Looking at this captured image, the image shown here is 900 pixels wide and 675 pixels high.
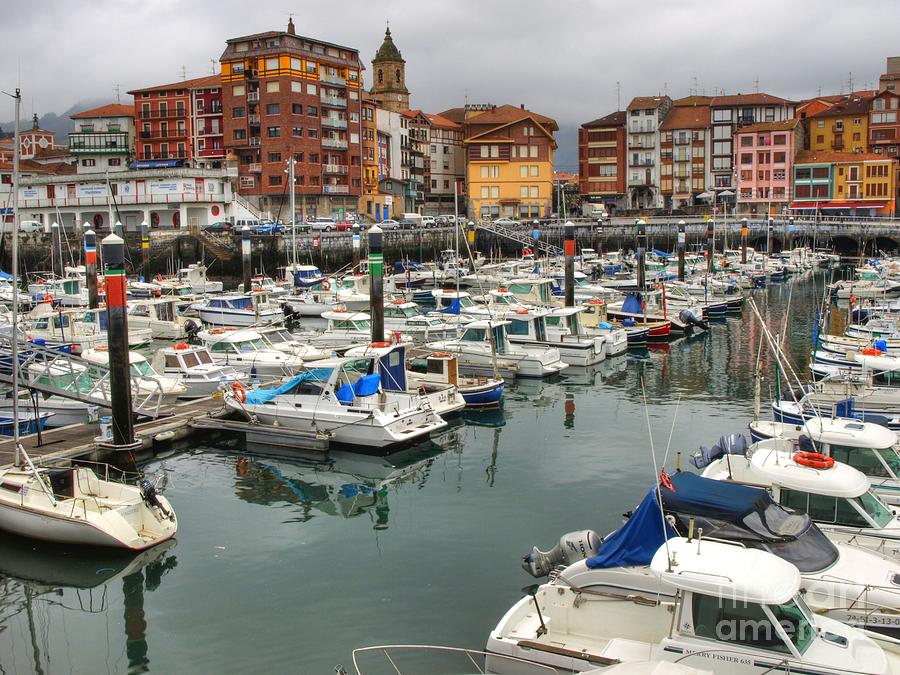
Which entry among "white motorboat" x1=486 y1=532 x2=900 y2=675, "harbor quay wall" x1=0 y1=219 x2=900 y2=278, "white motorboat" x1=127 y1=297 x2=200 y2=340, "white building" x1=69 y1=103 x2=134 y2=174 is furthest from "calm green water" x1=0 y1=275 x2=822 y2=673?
"white building" x1=69 y1=103 x2=134 y2=174

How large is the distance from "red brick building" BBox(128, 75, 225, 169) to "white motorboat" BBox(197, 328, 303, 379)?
195 ft

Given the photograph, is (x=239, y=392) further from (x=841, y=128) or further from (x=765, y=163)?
(x=841, y=128)

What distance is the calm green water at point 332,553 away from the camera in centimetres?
1338

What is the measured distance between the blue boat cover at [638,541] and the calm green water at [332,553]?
222cm

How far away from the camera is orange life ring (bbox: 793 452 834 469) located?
1410 cm

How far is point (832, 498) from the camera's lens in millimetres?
13750

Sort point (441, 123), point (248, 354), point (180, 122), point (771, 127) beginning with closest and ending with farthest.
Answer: point (248, 354), point (180, 122), point (771, 127), point (441, 123)

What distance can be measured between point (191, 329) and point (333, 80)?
5348cm

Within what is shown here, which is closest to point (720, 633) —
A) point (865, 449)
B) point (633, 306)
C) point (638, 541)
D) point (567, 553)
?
point (638, 541)

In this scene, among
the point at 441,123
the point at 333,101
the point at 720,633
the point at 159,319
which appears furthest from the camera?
the point at 441,123

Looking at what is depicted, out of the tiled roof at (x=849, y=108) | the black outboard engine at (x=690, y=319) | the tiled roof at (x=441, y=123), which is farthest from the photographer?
the tiled roof at (x=441, y=123)

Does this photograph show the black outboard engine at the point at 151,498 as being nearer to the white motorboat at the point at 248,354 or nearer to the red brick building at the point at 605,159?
the white motorboat at the point at 248,354

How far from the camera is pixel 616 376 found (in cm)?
3350

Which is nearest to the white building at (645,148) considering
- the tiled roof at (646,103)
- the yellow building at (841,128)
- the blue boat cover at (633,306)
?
the tiled roof at (646,103)
